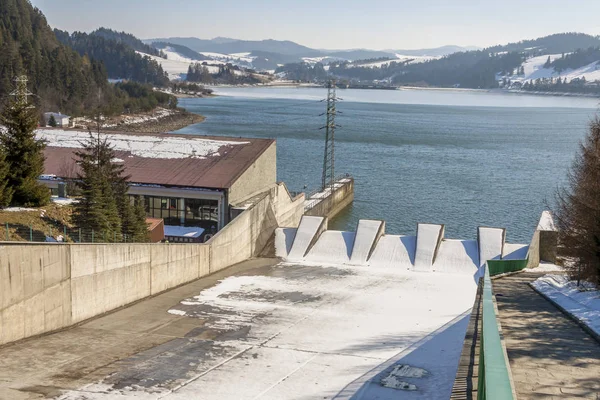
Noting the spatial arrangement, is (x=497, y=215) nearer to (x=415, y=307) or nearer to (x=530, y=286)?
(x=415, y=307)

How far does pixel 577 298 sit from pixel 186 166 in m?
19.3

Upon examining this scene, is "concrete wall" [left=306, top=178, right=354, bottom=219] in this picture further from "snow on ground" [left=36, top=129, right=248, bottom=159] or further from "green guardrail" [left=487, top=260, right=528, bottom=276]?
"green guardrail" [left=487, top=260, right=528, bottom=276]

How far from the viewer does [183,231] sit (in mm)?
26594

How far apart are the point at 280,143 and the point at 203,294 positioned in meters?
55.4

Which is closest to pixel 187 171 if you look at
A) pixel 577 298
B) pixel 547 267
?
pixel 547 267

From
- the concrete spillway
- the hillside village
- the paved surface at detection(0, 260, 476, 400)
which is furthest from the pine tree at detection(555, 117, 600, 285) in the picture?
the concrete spillway

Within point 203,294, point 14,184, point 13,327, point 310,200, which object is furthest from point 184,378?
point 310,200

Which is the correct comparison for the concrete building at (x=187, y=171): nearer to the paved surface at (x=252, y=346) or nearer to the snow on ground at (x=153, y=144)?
the snow on ground at (x=153, y=144)

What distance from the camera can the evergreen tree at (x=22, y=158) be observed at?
770 inches

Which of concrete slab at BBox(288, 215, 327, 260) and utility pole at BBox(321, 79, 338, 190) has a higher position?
utility pole at BBox(321, 79, 338, 190)

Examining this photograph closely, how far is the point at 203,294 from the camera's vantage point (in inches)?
751

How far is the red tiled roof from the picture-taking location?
2780 centimetres

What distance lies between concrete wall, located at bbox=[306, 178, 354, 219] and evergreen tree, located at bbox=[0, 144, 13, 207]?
63.8 ft

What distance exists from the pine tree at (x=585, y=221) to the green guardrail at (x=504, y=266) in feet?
6.49
